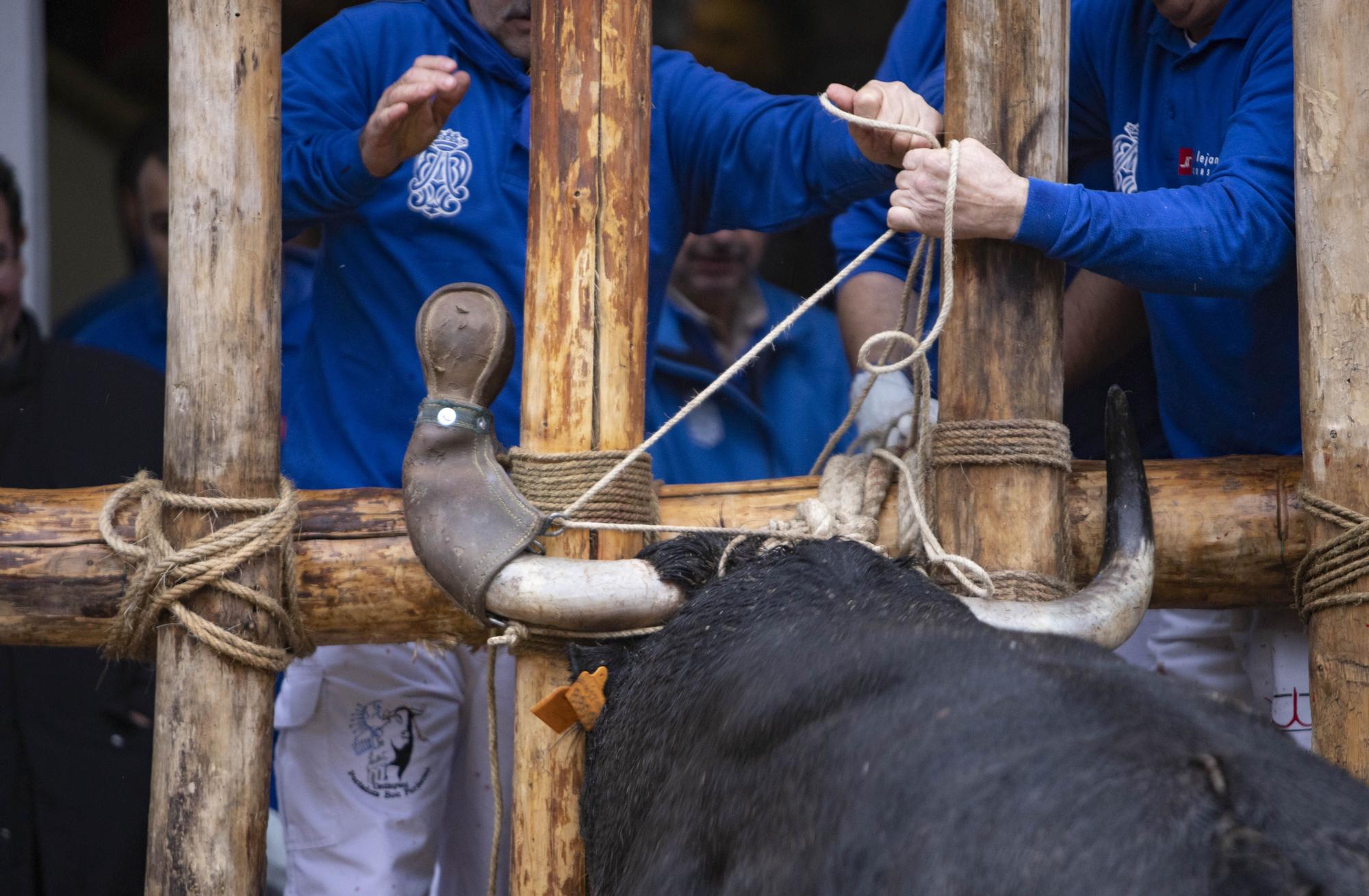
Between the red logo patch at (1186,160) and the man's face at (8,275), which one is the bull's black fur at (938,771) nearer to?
the red logo patch at (1186,160)

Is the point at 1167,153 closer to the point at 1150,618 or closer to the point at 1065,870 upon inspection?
the point at 1150,618

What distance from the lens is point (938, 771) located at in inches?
34.1

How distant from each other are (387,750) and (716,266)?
2.27 m

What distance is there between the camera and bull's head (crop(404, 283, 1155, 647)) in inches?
57.4

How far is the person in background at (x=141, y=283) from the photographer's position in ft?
15.3

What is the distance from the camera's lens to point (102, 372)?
330 cm

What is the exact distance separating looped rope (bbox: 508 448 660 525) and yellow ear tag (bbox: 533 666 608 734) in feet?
0.78

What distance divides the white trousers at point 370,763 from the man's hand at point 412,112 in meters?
0.96

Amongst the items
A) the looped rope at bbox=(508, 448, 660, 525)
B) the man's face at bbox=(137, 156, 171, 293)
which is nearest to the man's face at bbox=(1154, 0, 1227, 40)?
the looped rope at bbox=(508, 448, 660, 525)

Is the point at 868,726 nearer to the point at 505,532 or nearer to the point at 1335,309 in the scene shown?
the point at 505,532

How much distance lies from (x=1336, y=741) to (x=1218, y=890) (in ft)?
3.82

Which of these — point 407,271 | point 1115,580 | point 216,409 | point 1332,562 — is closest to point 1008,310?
point 1115,580

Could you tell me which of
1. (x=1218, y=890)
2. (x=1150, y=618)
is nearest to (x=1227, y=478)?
(x=1150, y=618)

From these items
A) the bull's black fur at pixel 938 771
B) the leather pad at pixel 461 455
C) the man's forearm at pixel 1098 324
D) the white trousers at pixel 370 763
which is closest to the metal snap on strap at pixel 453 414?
the leather pad at pixel 461 455
